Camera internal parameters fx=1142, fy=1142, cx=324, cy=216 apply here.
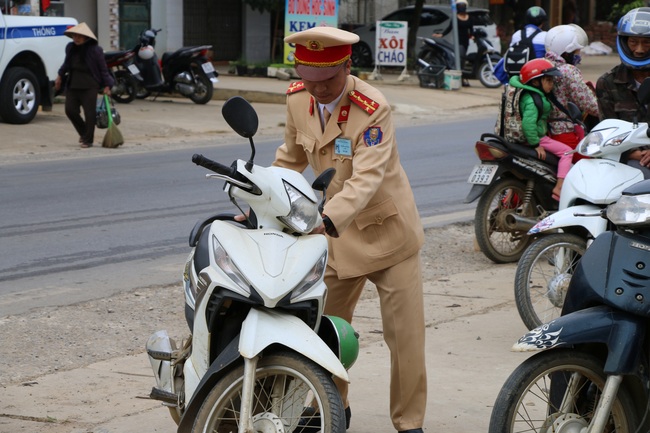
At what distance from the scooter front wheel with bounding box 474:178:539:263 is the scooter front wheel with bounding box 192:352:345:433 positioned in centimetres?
489

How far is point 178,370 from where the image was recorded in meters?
4.38

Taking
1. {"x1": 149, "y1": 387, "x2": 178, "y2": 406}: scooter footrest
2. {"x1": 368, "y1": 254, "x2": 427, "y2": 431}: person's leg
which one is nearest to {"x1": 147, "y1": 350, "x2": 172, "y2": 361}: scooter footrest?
{"x1": 149, "y1": 387, "x2": 178, "y2": 406}: scooter footrest

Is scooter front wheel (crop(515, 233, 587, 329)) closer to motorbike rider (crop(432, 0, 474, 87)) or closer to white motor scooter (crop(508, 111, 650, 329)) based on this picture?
white motor scooter (crop(508, 111, 650, 329))

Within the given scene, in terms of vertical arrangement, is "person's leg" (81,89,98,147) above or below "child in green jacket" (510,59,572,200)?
below

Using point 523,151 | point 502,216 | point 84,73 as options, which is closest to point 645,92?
point 523,151

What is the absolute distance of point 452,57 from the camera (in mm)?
25531

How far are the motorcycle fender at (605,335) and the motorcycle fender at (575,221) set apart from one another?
253cm

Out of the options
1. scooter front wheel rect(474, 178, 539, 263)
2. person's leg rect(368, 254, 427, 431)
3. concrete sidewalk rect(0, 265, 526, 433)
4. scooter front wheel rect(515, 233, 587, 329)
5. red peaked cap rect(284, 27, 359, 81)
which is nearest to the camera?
red peaked cap rect(284, 27, 359, 81)

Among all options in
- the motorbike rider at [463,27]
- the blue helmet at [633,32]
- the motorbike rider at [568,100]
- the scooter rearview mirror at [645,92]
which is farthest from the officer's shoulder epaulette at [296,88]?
the motorbike rider at [463,27]

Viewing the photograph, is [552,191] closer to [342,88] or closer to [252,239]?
[342,88]

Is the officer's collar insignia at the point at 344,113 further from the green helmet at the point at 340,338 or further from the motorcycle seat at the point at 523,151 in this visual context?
the motorcycle seat at the point at 523,151

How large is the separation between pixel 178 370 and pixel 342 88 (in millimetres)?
1247

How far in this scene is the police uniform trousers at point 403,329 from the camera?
14.8 feet

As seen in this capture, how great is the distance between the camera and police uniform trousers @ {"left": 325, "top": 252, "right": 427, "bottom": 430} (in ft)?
14.8
